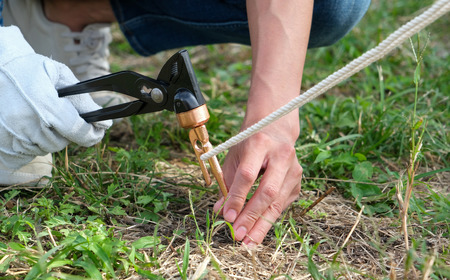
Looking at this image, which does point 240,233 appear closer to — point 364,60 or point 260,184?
point 260,184

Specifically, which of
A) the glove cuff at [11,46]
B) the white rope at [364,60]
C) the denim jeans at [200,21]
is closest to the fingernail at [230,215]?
the white rope at [364,60]

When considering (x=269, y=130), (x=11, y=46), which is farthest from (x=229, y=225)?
(x=11, y=46)

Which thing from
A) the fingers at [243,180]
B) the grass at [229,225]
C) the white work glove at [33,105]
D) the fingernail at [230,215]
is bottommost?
the grass at [229,225]

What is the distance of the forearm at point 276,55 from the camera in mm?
1135

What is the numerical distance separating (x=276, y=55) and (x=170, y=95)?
0.27m

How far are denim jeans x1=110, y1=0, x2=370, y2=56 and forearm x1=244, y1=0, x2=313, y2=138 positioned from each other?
1.40ft

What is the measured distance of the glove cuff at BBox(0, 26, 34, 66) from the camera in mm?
1141

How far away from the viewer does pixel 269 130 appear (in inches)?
44.3

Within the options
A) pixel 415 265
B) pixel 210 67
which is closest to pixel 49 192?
pixel 415 265

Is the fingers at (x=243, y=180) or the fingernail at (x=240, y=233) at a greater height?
the fingers at (x=243, y=180)

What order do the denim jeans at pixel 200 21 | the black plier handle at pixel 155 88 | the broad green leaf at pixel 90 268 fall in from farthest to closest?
the denim jeans at pixel 200 21 → the black plier handle at pixel 155 88 → the broad green leaf at pixel 90 268

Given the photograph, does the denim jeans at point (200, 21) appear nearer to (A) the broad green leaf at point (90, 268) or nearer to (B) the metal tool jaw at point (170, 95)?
(B) the metal tool jaw at point (170, 95)

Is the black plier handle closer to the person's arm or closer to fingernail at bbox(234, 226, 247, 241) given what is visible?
the person's arm

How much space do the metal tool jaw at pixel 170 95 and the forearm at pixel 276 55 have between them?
0.13 metres
